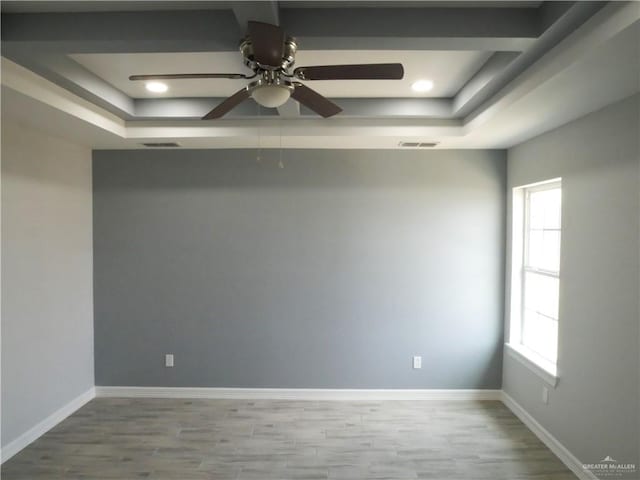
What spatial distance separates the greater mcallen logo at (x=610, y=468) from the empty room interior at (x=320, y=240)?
16 mm

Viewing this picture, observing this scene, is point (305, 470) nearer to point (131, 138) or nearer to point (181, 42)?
point (181, 42)

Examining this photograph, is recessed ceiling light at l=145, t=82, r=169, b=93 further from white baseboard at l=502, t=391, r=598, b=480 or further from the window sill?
white baseboard at l=502, t=391, r=598, b=480

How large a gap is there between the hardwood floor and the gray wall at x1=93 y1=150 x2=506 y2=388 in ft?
1.07

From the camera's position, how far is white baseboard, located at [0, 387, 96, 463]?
2.69 meters

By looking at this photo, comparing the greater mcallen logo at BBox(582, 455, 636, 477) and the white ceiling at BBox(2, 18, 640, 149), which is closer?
the white ceiling at BBox(2, 18, 640, 149)

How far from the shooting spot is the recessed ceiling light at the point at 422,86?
2574 millimetres

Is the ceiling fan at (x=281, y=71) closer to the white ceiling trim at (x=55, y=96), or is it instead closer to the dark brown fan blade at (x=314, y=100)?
the dark brown fan blade at (x=314, y=100)

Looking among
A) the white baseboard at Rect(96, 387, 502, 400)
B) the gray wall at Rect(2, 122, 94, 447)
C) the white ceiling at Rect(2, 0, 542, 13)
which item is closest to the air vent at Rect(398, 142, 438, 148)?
the white ceiling at Rect(2, 0, 542, 13)

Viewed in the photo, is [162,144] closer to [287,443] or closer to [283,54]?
[283,54]

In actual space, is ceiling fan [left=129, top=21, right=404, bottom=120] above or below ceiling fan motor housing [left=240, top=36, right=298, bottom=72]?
below

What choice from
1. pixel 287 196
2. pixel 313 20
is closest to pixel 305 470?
pixel 287 196

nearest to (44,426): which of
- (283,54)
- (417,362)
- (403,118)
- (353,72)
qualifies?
(417,362)

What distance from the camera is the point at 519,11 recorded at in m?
1.71

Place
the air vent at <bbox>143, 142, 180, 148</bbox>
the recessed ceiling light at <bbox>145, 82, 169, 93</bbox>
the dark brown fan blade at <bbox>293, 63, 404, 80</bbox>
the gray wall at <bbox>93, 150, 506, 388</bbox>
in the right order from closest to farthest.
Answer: the dark brown fan blade at <bbox>293, 63, 404, 80</bbox> → the recessed ceiling light at <bbox>145, 82, 169, 93</bbox> → the air vent at <bbox>143, 142, 180, 148</bbox> → the gray wall at <bbox>93, 150, 506, 388</bbox>
